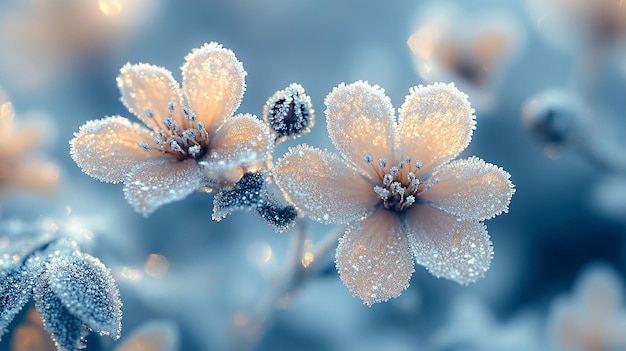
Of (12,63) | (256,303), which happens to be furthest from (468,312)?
(12,63)

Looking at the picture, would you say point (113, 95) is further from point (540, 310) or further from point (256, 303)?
point (540, 310)

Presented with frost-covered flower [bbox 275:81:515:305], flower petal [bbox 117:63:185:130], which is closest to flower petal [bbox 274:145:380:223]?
frost-covered flower [bbox 275:81:515:305]

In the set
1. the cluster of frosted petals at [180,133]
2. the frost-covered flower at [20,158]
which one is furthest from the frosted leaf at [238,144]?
the frost-covered flower at [20,158]

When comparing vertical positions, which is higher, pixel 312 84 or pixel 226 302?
pixel 312 84

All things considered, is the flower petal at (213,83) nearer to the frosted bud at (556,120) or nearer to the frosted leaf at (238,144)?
the frosted leaf at (238,144)

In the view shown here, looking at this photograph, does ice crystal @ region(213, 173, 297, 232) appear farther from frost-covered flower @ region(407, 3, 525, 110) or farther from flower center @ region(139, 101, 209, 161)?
frost-covered flower @ region(407, 3, 525, 110)

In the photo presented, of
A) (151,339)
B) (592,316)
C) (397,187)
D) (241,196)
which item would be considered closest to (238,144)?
(241,196)
